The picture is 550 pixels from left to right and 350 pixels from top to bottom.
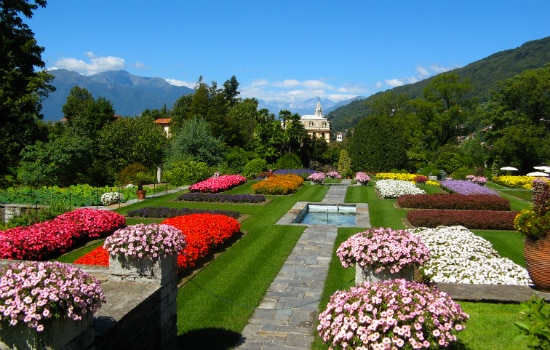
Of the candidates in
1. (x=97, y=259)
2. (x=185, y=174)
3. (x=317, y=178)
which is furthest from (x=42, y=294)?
(x=317, y=178)

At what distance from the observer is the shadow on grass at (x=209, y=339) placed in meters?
6.54

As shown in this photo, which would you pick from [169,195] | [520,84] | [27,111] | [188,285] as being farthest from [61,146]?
[520,84]

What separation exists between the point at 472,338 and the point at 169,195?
18948 millimetres

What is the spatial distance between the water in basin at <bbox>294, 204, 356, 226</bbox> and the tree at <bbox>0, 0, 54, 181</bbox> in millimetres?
18655

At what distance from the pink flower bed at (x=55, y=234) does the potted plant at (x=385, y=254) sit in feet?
27.2

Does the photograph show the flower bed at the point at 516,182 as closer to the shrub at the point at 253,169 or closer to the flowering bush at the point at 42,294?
the shrub at the point at 253,169

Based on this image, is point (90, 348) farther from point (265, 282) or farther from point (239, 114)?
point (239, 114)

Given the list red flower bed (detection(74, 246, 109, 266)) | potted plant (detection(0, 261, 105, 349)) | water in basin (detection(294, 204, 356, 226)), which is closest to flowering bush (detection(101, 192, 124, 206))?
water in basin (detection(294, 204, 356, 226))

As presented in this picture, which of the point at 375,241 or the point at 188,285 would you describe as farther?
the point at 188,285

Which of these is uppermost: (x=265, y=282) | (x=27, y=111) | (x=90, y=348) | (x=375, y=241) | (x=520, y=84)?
(x=520, y=84)

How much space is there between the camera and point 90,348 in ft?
13.3

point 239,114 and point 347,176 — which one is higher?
point 239,114

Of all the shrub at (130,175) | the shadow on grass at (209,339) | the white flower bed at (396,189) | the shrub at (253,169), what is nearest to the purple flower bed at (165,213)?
the white flower bed at (396,189)

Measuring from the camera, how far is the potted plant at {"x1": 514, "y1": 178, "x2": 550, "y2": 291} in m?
7.81
